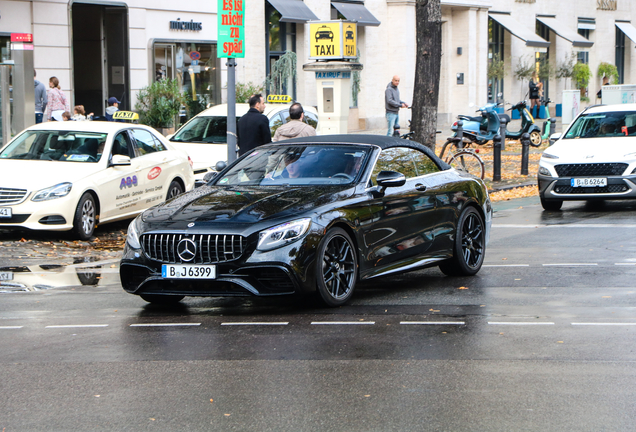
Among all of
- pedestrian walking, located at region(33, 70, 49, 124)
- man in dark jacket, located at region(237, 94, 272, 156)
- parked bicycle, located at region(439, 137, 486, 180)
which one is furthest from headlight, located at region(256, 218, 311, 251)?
pedestrian walking, located at region(33, 70, 49, 124)

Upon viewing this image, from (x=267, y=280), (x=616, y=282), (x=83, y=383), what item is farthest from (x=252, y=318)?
(x=616, y=282)

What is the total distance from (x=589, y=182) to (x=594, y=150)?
0.61 metres

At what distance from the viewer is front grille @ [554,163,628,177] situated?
1477 cm

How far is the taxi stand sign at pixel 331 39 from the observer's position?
22.4 metres

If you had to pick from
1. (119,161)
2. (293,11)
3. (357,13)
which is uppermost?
(357,13)

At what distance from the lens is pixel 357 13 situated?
34281mm

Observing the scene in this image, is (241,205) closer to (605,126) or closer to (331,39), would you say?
(605,126)

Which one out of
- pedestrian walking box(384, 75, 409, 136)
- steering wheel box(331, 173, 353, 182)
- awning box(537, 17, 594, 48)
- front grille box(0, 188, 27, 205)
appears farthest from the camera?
awning box(537, 17, 594, 48)

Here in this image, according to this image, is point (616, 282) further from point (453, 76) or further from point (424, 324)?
point (453, 76)

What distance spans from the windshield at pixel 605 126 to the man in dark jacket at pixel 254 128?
5392 millimetres

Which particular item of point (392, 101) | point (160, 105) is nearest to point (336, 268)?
point (392, 101)

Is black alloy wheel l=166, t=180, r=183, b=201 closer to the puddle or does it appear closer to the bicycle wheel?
the puddle

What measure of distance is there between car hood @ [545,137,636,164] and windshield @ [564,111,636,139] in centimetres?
39

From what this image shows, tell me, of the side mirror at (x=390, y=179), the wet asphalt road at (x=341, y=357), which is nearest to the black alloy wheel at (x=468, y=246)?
the wet asphalt road at (x=341, y=357)
